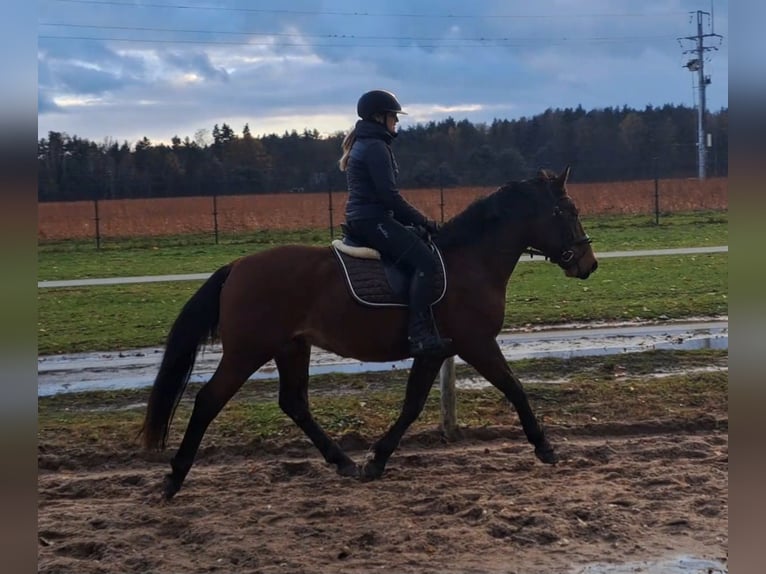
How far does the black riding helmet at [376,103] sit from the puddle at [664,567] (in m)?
3.42

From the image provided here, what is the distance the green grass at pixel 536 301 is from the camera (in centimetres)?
1214

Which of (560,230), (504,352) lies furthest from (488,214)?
(504,352)

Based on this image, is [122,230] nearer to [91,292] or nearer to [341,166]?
[91,292]

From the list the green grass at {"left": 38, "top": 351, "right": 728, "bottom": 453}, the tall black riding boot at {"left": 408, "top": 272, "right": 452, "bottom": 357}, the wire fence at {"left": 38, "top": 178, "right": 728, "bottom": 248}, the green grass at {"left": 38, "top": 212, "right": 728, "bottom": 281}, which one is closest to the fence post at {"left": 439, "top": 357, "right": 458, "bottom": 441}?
the green grass at {"left": 38, "top": 351, "right": 728, "bottom": 453}

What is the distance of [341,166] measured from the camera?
19.5ft

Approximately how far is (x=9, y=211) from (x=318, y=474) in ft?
16.2

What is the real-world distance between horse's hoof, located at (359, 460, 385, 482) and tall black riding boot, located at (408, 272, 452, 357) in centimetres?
94

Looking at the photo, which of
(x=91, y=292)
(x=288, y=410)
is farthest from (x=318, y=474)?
(x=91, y=292)

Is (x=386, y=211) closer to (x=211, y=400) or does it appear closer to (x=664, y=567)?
(x=211, y=400)

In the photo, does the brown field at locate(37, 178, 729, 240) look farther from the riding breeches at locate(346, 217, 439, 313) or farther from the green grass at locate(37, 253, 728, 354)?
the riding breeches at locate(346, 217, 439, 313)

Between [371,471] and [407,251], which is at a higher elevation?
[407,251]

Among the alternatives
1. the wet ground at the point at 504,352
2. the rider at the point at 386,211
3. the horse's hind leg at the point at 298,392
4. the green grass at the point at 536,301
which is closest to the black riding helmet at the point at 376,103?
the rider at the point at 386,211

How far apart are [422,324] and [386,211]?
0.92 m

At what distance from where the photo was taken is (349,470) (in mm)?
5891
